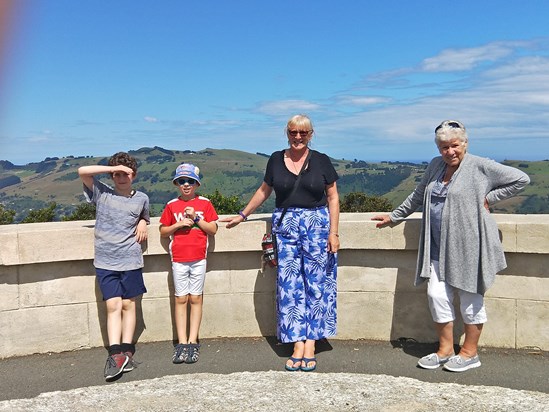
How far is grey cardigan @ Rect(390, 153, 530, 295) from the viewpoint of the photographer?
4.29m

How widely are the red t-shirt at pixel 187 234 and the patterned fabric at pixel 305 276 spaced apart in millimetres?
623

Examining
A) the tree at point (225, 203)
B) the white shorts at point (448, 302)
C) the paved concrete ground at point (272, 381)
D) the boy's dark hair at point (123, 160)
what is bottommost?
the paved concrete ground at point (272, 381)

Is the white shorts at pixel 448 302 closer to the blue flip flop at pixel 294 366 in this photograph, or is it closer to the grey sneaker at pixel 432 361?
the grey sneaker at pixel 432 361

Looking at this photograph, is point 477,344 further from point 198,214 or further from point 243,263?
point 198,214

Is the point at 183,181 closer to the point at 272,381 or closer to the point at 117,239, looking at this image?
the point at 117,239

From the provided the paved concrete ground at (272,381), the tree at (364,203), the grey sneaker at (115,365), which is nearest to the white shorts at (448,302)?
the paved concrete ground at (272,381)

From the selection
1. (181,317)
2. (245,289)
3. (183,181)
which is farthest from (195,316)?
(183,181)

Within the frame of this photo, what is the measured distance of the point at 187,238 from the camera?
15.8 feet

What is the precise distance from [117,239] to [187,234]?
0.57 m

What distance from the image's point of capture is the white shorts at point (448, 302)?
4.48 metres

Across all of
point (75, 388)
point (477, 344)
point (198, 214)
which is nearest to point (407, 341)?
point (477, 344)

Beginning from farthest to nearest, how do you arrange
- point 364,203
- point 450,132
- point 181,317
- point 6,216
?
1. point 364,203
2. point 6,216
3. point 181,317
4. point 450,132

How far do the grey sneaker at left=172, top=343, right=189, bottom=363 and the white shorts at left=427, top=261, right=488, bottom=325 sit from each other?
207 centimetres

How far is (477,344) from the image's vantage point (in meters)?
4.79
